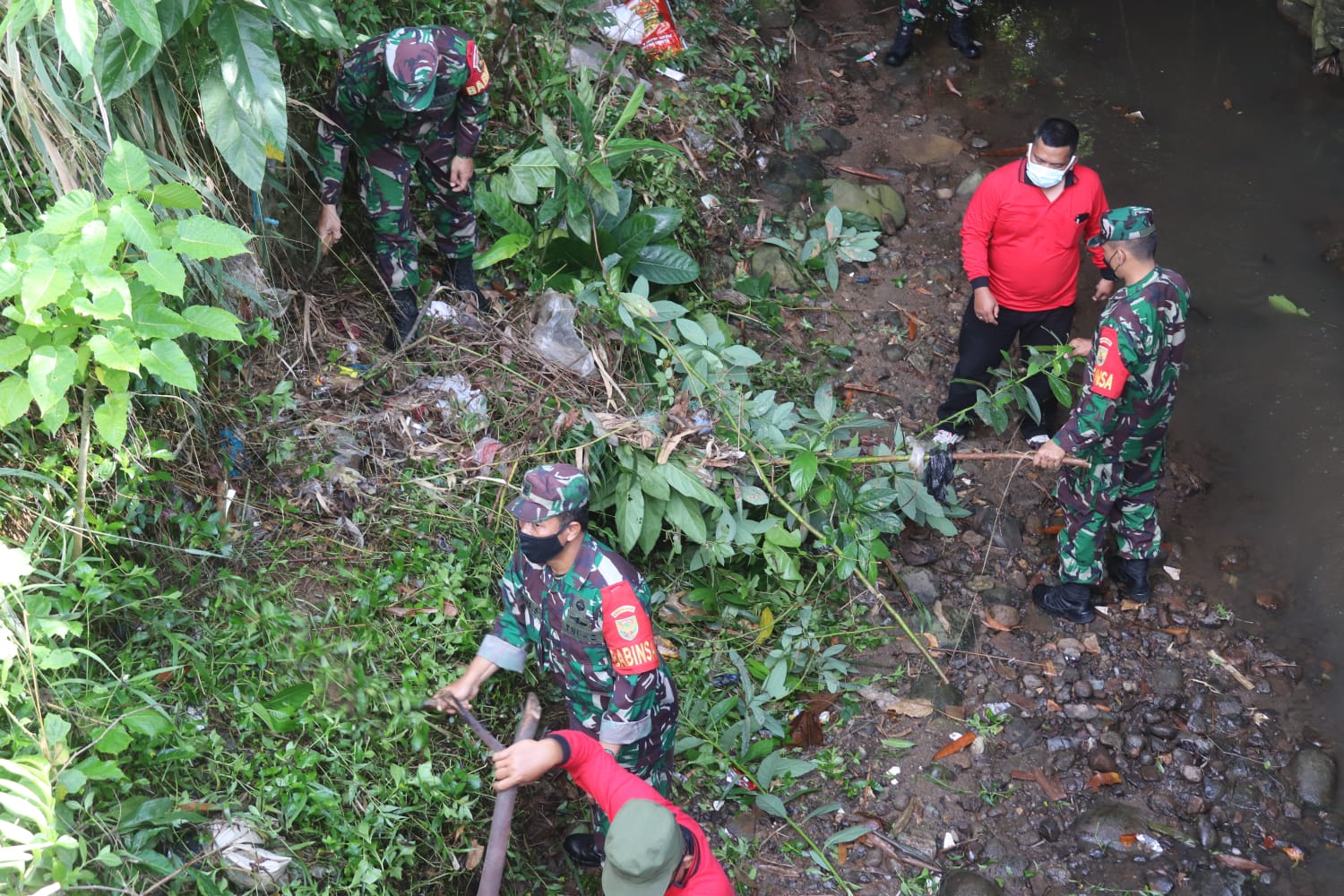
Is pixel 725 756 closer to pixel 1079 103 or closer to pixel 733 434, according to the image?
pixel 733 434

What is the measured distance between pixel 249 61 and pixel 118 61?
0.43 meters

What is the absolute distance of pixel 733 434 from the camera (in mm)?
4449

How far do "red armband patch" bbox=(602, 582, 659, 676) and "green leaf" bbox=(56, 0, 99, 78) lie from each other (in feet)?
6.99

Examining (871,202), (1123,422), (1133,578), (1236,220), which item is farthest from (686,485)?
(1236,220)

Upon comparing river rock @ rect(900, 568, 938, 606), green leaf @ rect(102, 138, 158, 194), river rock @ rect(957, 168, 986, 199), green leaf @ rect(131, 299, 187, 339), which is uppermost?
green leaf @ rect(102, 138, 158, 194)

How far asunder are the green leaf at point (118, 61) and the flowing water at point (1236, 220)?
4.90 meters

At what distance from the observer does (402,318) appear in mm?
4750

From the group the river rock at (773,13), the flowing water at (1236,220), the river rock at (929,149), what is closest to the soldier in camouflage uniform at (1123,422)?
the flowing water at (1236,220)

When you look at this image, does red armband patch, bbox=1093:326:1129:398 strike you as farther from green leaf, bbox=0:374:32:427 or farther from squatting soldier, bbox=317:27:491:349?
green leaf, bbox=0:374:32:427

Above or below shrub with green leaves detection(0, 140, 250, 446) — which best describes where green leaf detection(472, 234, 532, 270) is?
below

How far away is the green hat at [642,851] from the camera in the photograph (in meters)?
2.60

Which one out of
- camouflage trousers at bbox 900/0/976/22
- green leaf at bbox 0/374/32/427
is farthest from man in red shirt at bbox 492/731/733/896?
camouflage trousers at bbox 900/0/976/22

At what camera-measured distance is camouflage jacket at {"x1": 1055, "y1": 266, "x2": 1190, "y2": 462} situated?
159 inches

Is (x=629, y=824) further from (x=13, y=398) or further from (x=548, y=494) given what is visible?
(x=13, y=398)
